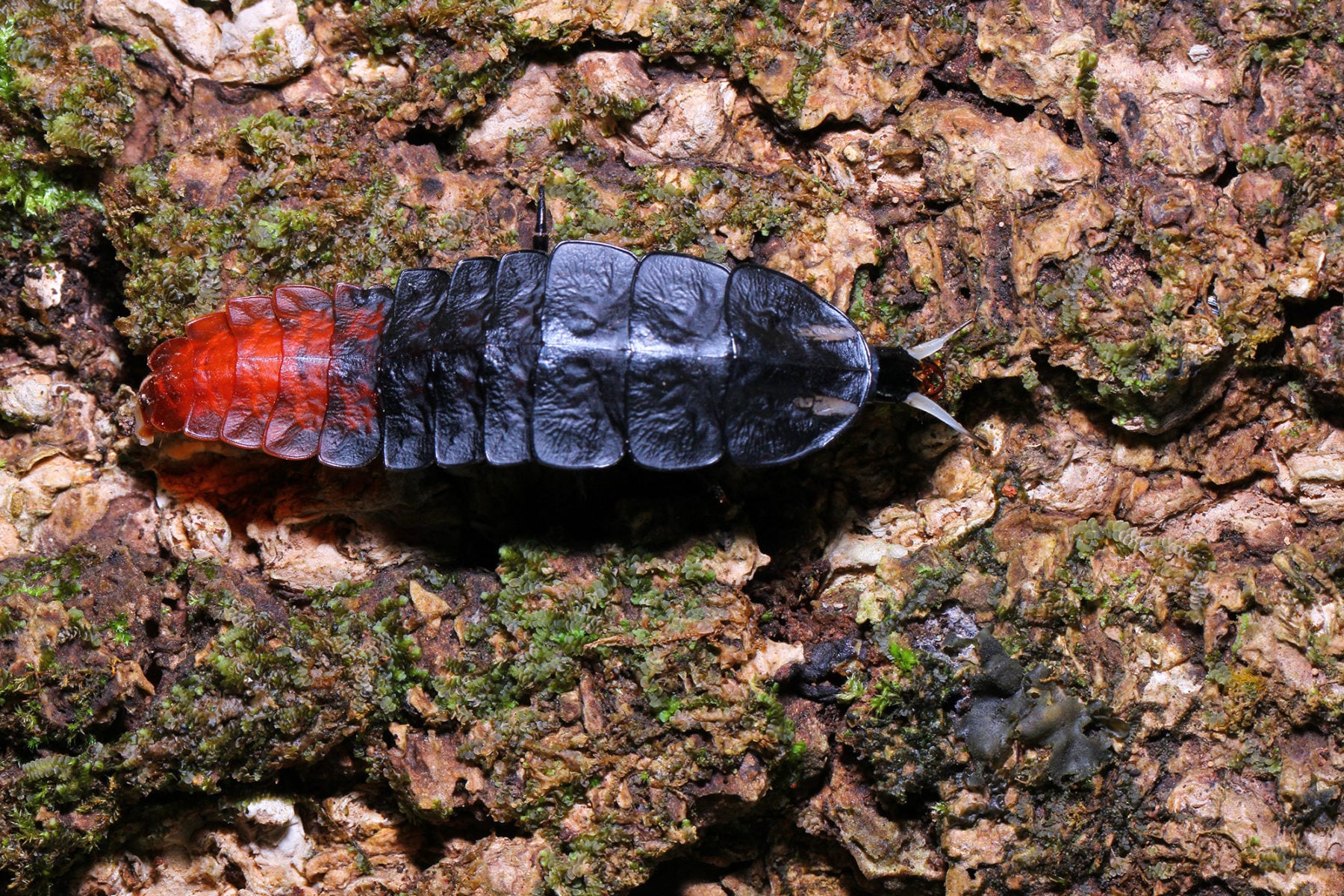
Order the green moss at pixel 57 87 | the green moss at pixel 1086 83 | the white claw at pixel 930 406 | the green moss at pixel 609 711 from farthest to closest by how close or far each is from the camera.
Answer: the green moss at pixel 57 87 < the green moss at pixel 1086 83 < the white claw at pixel 930 406 < the green moss at pixel 609 711

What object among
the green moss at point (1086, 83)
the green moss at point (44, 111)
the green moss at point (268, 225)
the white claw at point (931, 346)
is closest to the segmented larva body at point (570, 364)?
the white claw at point (931, 346)

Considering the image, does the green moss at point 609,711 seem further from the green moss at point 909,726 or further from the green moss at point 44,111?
the green moss at point 44,111

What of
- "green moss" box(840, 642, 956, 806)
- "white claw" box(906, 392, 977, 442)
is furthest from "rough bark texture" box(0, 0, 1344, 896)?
"white claw" box(906, 392, 977, 442)

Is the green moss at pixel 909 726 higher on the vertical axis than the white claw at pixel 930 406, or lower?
lower

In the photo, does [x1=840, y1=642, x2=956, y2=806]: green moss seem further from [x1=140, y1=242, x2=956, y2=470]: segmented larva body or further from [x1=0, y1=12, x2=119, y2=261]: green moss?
[x1=0, y1=12, x2=119, y2=261]: green moss

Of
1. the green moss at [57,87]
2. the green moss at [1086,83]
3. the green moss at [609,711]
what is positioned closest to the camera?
the green moss at [609,711]

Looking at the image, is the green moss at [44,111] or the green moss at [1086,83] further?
the green moss at [44,111]

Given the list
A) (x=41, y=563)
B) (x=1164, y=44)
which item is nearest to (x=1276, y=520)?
(x=1164, y=44)
